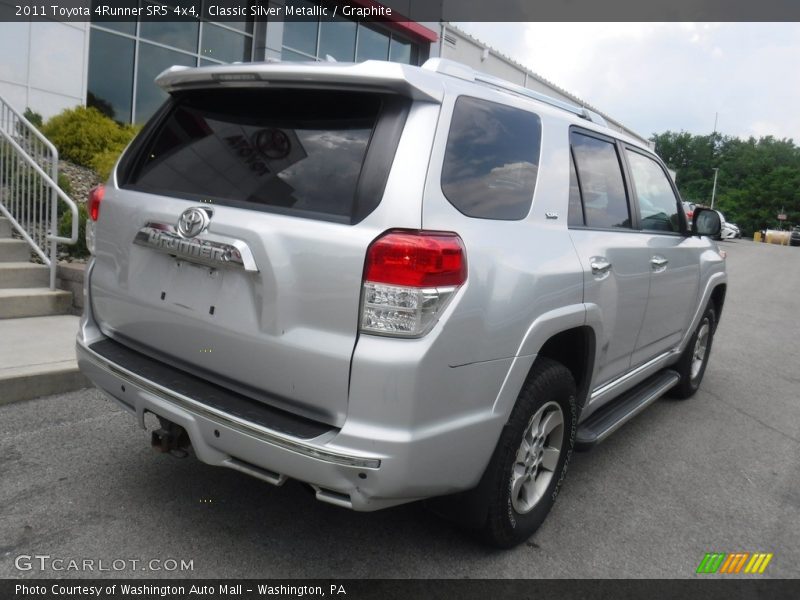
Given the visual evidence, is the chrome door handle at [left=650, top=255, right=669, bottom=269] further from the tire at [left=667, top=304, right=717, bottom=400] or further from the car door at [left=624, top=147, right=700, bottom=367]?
the tire at [left=667, top=304, right=717, bottom=400]

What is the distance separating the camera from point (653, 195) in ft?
14.9

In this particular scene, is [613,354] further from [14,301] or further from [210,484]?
[14,301]

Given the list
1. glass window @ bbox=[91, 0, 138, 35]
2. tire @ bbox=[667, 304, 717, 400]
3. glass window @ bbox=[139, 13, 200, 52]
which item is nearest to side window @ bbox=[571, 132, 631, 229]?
tire @ bbox=[667, 304, 717, 400]

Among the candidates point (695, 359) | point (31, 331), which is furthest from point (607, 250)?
point (31, 331)

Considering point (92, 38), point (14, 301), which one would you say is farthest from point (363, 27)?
point (14, 301)

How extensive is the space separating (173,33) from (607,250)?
14060mm

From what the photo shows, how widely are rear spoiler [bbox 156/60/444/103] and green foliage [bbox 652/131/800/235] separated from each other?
314 feet

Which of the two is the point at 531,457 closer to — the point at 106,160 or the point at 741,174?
the point at 106,160

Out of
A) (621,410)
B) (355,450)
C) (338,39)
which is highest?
(338,39)

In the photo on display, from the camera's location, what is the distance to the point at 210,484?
11.2ft

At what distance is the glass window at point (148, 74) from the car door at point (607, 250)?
40.6ft

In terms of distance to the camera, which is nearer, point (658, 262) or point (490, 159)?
point (490, 159)

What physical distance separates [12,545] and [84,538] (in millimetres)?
264

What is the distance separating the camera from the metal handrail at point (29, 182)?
654 centimetres
